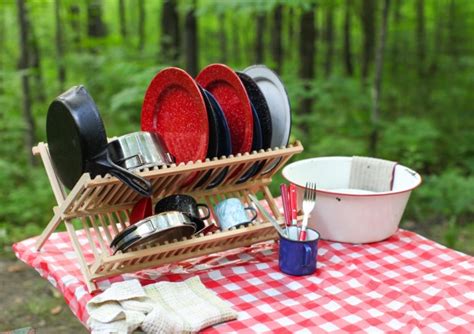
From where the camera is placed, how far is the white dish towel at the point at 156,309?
1052 mm

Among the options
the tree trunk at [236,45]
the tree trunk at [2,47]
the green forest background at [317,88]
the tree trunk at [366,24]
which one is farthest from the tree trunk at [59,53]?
the tree trunk at [236,45]

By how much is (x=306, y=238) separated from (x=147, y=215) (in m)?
Answer: 0.40

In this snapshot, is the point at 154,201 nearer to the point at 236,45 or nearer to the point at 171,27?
the point at 171,27

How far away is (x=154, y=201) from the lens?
1.38m

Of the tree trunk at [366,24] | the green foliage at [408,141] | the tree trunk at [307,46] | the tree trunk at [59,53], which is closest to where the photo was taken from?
the tree trunk at [307,46]

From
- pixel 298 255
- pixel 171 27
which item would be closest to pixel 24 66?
pixel 171 27

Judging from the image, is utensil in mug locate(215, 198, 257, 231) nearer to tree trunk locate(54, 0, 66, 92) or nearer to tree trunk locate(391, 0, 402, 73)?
tree trunk locate(54, 0, 66, 92)

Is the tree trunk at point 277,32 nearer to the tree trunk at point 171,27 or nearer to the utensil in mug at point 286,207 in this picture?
the tree trunk at point 171,27

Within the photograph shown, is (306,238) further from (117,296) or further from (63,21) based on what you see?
(63,21)

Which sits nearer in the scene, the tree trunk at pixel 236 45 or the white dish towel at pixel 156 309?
the white dish towel at pixel 156 309

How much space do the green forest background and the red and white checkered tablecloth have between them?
58.9 inches

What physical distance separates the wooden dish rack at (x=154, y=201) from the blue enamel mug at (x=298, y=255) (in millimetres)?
103

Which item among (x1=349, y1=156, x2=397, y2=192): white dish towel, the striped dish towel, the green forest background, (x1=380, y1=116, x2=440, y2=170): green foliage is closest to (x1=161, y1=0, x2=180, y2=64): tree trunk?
the green forest background

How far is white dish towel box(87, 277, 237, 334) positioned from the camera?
105cm
